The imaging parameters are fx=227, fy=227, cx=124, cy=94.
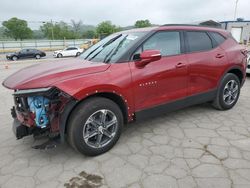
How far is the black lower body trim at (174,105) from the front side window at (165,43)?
2.71ft

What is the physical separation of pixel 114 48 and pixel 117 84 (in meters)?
0.77

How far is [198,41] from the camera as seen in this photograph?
13.3 ft

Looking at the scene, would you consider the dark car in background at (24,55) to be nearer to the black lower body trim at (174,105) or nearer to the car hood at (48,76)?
the car hood at (48,76)

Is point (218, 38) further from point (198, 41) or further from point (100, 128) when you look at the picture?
point (100, 128)

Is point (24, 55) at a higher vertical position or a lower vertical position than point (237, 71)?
higher

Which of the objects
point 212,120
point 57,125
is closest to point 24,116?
point 57,125

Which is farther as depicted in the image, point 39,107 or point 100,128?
point 100,128

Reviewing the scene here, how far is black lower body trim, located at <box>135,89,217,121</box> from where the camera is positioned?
3.43 meters

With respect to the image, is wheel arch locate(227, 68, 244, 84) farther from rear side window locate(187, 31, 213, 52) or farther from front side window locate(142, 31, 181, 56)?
front side window locate(142, 31, 181, 56)

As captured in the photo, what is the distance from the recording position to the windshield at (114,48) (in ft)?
10.8

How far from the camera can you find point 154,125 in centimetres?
404

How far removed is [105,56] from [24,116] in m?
1.41

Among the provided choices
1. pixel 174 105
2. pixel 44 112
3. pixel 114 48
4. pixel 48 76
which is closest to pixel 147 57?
pixel 114 48

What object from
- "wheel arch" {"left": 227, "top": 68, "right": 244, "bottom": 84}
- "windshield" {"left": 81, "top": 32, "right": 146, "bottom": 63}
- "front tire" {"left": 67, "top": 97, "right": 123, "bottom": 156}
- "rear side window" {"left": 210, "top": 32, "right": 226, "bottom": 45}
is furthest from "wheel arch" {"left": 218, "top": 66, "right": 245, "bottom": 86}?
"front tire" {"left": 67, "top": 97, "right": 123, "bottom": 156}
